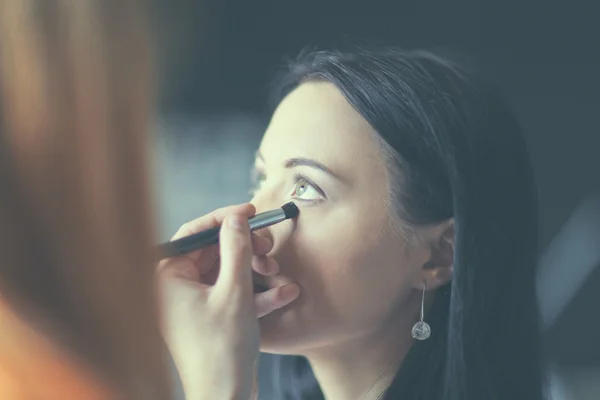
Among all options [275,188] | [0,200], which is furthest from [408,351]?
[0,200]

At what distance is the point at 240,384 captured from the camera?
0.51 metres

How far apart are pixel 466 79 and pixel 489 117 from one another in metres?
0.05

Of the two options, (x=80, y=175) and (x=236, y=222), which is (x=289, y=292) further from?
(x=80, y=175)

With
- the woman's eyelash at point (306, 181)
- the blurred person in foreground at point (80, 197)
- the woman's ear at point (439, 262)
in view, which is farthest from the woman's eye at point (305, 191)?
the blurred person in foreground at point (80, 197)

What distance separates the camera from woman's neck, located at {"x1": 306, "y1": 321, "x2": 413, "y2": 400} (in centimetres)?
67

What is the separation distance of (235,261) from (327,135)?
0.52 feet

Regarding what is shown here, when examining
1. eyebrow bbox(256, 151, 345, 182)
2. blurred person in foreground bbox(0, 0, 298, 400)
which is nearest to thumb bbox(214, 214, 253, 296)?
eyebrow bbox(256, 151, 345, 182)

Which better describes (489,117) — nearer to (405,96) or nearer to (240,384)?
(405,96)

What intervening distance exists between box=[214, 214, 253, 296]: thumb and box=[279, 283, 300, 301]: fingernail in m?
0.06

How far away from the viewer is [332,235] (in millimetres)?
620

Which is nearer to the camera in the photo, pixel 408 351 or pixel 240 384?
pixel 240 384

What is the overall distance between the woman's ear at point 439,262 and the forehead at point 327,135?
10cm

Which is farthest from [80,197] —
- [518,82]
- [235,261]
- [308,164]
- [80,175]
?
[518,82]

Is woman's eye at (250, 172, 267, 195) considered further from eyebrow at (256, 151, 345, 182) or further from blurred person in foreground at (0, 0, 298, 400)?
blurred person in foreground at (0, 0, 298, 400)
